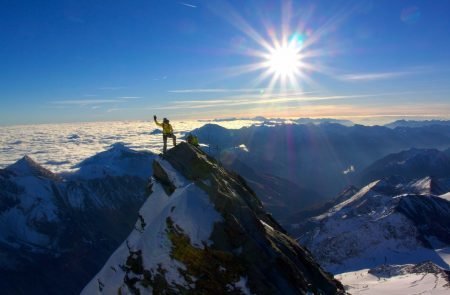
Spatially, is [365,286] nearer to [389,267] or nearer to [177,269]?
[389,267]

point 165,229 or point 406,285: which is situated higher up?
point 165,229

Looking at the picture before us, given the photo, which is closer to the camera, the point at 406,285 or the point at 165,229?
the point at 165,229

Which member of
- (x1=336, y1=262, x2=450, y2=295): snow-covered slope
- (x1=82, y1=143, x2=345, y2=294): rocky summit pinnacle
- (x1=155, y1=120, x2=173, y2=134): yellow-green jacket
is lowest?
(x1=336, y1=262, x2=450, y2=295): snow-covered slope

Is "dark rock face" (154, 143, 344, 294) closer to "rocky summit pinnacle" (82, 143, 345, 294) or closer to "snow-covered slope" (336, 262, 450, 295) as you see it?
"rocky summit pinnacle" (82, 143, 345, 294)

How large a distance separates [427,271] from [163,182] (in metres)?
128

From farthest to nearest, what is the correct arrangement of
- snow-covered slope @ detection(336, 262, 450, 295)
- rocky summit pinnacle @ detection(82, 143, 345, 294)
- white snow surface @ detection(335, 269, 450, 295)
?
snow-covered slope @ detection(336, 262, 450, 295)
white snow surface @ detection(335, 269, 450, 295)
rocky summit pinnacle @ detection(82, 143, 345, 294)

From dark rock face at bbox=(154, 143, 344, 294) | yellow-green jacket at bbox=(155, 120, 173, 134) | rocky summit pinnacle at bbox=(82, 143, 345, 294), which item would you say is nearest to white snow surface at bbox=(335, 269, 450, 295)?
dark rock face at bbox=(154, 143, 344, 294)

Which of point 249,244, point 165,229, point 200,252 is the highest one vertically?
point 165,229

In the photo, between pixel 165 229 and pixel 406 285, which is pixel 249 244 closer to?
pixel 165 229

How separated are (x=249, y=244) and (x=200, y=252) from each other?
177 inches

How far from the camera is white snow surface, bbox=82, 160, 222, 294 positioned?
37125 millimetres

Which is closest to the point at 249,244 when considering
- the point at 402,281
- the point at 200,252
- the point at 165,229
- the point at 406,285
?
the point at 200,252

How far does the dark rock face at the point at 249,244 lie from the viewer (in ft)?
120

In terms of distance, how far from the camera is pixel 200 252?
3650cm
